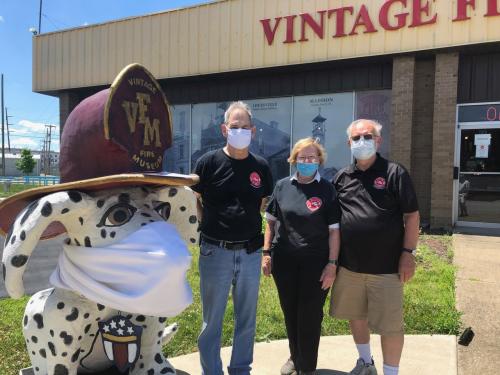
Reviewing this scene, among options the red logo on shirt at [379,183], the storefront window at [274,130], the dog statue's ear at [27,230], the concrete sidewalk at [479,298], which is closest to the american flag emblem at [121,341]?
the dog statue's ear at [27,230]

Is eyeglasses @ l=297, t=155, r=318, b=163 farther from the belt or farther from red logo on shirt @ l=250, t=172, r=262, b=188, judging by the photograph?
the belt

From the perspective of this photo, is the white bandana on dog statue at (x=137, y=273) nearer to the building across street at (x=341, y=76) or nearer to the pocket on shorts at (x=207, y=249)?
the pocket on shorts at (x=207, y=249)

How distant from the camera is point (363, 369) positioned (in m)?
3.37

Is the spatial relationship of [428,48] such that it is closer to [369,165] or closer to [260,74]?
[260,74]

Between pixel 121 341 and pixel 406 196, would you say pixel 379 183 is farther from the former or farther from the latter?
pixel 121 341

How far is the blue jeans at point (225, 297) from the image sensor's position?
306cm

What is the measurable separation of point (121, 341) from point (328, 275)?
1489 millimetres

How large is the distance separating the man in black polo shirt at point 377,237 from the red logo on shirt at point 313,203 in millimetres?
187

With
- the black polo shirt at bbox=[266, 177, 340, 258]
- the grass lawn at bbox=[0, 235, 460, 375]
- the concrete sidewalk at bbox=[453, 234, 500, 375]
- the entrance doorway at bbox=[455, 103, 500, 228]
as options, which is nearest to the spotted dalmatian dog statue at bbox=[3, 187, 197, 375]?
the black polo shirt at bbox=[266, 177, 340, 258]

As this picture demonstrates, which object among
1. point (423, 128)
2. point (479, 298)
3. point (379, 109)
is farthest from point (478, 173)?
point (479, 298)

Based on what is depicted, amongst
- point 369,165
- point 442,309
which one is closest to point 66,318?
point 369,165

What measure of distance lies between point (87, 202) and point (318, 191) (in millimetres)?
1568

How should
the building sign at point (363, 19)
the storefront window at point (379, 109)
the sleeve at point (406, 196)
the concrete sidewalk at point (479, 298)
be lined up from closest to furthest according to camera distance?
the sleeve at point (406, 196), the concrete sidewalk at point (479, 298), the building sign at point (363, 19), the storefront window at point (379, 109)

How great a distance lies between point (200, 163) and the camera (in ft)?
10.3
